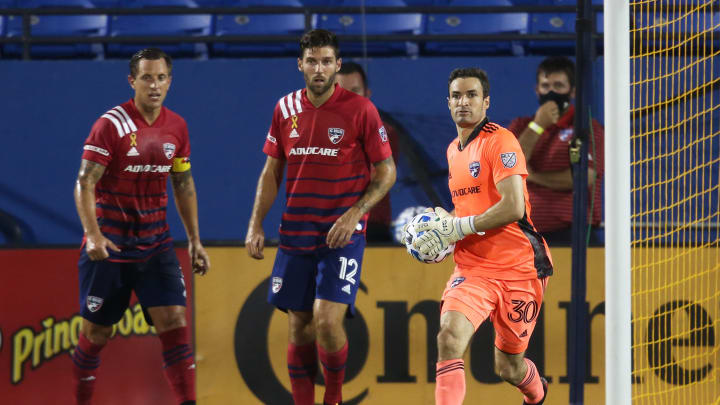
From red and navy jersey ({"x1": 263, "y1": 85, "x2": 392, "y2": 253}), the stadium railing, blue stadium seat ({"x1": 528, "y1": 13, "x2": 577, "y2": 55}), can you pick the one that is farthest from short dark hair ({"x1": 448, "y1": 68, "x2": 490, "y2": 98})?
blue stadium seat ({"x1": 528, "y1": 13, "x2": 577, "y2": 55})

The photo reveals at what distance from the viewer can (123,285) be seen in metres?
5.71

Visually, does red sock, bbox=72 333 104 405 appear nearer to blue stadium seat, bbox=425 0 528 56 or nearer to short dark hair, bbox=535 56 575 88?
short dark hair, bbox=535 56 575 88

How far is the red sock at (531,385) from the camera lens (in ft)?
17.7

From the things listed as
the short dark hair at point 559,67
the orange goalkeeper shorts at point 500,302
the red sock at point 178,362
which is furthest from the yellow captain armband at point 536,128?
the red sock at point 178,362

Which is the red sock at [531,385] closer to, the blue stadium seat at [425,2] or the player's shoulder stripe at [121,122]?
the player's shoulder stripe at [121,122]

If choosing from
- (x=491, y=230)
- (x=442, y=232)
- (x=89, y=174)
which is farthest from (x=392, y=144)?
(x=89, y=174)

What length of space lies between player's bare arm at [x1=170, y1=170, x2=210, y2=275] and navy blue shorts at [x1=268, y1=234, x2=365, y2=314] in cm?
60

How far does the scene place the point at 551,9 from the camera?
7.53 m

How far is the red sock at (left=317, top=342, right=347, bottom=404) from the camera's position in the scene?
530 centimetres

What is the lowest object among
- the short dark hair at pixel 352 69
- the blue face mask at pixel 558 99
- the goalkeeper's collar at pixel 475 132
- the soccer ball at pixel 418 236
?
the soccer ball at pixel 418 236

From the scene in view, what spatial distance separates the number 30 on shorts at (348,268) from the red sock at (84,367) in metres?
1.63

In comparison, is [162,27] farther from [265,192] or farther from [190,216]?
[265,192]

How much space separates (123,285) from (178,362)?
57cm

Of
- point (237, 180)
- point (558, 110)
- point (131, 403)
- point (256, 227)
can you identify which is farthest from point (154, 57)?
point (558, 110)
